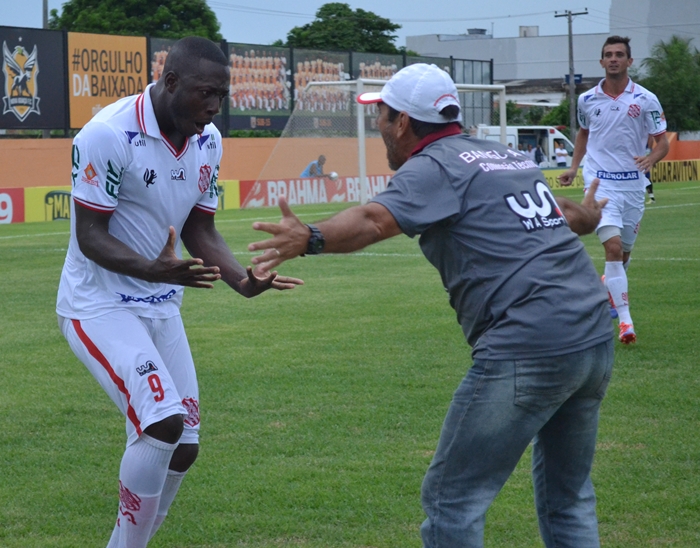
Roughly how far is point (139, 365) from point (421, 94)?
1.62m

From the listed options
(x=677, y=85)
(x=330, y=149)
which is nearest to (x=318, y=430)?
(x=330, y=149)

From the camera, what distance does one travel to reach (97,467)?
20.0 ft

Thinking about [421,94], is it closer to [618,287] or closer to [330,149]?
[618,287]

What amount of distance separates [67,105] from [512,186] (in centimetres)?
3228

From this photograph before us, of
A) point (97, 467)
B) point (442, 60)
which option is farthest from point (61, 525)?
point (442, 60)

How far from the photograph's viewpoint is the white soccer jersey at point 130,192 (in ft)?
14.1

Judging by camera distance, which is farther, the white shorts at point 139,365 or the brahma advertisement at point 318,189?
the brahma advertisement at point 318,189

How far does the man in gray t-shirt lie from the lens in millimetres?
3502

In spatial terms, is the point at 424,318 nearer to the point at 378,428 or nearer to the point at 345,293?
the point at 345,293

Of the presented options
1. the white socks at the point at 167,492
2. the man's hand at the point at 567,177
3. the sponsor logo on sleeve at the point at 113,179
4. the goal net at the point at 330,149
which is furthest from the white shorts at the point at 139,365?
the goal net at the point at 330,149

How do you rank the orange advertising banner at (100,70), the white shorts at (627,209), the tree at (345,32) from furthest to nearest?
the tree at (345,32), the orange advertising banner at (100,70), the white shorts at (627,209)

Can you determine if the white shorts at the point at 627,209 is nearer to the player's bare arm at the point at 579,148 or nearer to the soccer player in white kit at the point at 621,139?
the soccer player in white kit at the point at 621,139

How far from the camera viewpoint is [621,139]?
10.4 meters

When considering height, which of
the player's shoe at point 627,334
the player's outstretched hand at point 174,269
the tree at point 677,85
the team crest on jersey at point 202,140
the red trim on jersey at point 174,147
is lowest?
the player's shoe at point 627,334
